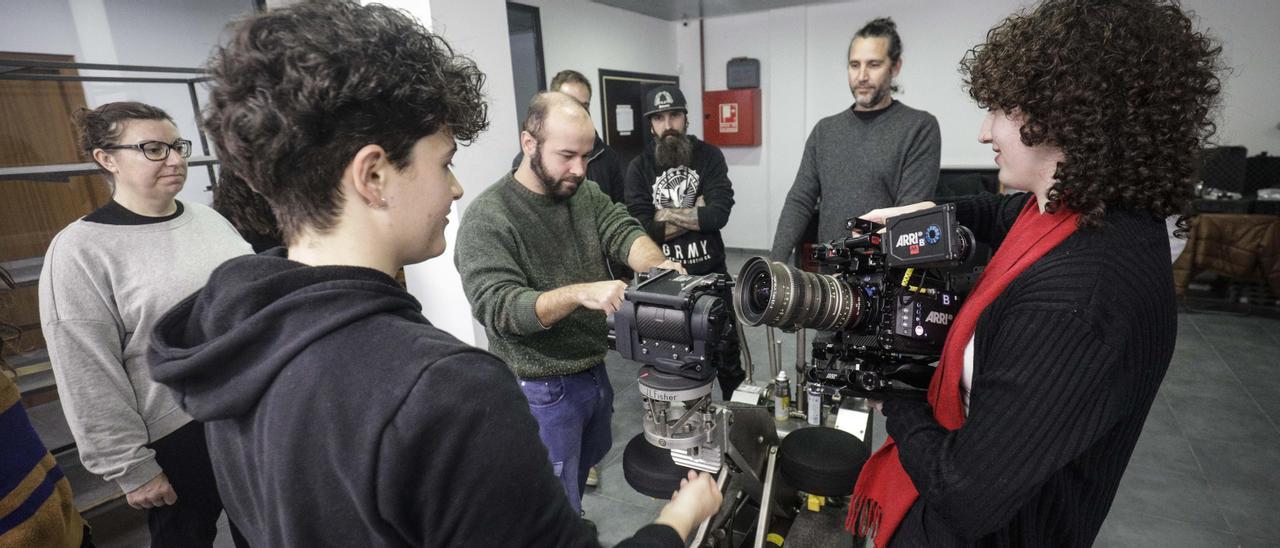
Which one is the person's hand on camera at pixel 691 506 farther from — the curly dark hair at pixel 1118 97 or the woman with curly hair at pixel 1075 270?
the curly dark hair at pixel 1118 97

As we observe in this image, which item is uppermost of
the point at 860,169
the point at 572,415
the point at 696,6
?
the point at 696,6

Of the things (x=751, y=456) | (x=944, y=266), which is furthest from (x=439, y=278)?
(x=944, y=266)

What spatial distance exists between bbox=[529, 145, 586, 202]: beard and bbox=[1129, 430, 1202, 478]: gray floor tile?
2.48 m

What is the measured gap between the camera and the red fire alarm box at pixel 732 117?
5883 mm

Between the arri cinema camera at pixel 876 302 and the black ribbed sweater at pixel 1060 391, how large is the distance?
6.1 inches

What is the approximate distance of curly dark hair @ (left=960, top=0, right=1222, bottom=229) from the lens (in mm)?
798

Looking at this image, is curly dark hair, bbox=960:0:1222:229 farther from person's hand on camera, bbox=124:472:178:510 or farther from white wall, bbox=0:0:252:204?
white wall, bbox=0:0:252:204

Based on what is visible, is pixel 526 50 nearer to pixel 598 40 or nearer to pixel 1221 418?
pixel 598 40

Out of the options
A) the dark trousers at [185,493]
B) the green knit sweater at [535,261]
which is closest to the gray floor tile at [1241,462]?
the green knit sweater at [535,261]

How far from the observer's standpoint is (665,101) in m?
2.92

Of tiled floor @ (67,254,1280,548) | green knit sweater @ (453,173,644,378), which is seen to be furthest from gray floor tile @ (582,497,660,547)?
green knit sweater @ (453,173,644,378)

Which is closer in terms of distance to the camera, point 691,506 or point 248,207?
point 691,506

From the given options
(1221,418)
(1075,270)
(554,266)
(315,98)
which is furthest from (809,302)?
(1221,418)

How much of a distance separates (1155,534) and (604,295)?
87.8 inches
